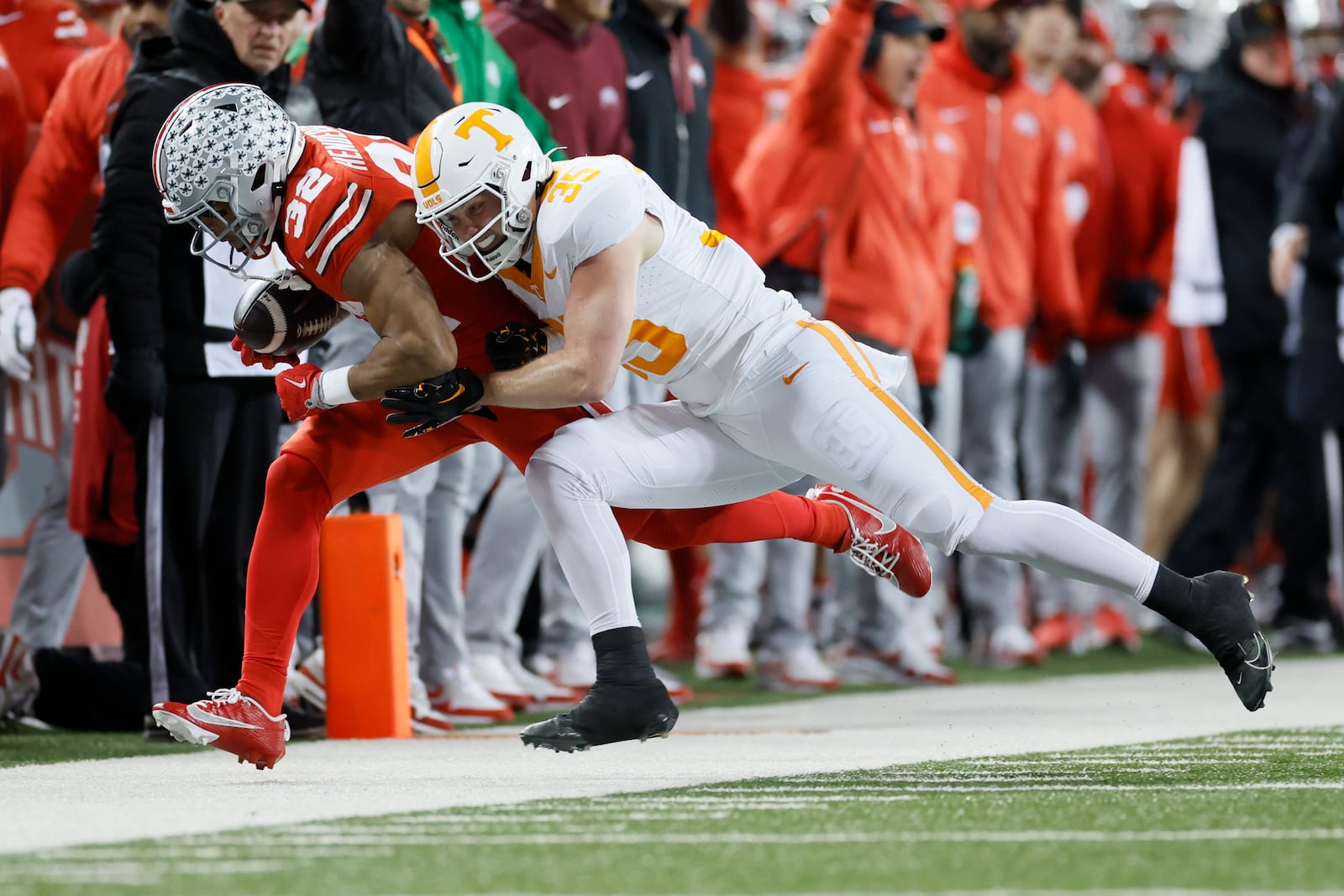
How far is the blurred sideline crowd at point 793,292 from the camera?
6125mm

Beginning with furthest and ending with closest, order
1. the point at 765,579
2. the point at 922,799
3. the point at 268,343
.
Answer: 1. the point at 765,579
2. the point at 268,343
3. the point at 922,799

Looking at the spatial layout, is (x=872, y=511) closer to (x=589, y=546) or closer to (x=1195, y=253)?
(x=589, y=546)

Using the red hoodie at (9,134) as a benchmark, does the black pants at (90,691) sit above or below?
below

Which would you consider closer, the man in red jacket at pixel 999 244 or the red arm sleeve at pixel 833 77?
the red arm sleeve at pixel 833 77

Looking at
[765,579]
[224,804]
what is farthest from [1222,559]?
[224,804]

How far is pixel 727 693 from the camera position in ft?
26.1

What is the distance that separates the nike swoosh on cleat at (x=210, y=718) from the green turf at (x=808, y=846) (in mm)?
881

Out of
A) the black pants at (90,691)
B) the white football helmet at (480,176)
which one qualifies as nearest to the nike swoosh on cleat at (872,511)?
the white football helmet at (480,176)

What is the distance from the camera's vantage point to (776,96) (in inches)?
439

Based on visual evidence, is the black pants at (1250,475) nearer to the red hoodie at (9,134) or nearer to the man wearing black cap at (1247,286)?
the man wearing black cap at (1247,286)

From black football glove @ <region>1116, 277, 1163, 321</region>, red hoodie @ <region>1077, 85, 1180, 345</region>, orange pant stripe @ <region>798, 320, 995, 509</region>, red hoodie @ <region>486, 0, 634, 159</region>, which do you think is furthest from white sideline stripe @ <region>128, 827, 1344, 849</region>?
red hoodie @ <region>1077, 85, 1180, 345</region>

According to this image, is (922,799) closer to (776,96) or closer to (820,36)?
(820,36)

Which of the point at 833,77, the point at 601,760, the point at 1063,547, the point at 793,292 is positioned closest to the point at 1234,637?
the point at 1063,547

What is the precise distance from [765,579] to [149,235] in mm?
3611
